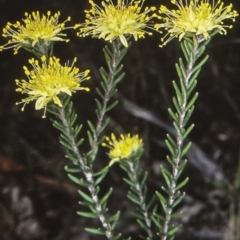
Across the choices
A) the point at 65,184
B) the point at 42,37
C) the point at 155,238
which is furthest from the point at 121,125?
the point at 42,37

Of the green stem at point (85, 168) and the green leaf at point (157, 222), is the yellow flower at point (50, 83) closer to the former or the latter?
the green stem at point (85, 168)

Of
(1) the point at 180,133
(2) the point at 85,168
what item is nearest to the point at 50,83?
(2) the point at 85,168

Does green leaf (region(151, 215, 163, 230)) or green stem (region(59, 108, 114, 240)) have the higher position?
green stem (region(59, 108, 114, 240))

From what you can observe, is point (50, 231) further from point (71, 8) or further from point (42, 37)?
point (42, 37)

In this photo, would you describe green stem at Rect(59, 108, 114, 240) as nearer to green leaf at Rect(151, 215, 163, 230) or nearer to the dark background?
green leaf at Rect(151, 215, 163, 230)

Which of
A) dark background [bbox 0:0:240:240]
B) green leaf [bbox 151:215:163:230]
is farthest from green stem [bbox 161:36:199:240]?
dark background [bbox 0:0:240:240]

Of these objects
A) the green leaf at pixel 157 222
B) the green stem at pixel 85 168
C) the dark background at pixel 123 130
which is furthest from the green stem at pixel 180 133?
the dark background at pixel 123 130

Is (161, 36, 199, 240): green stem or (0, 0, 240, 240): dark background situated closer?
(161, 36, 199, 240): green stem

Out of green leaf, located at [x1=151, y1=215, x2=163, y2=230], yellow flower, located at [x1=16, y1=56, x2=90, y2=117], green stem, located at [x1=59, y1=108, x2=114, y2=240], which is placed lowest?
green leaf, located at [x1=151, y1=215, x2=163, y2=230]

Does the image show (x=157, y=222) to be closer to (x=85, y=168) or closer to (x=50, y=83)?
(x=85, y=168)
